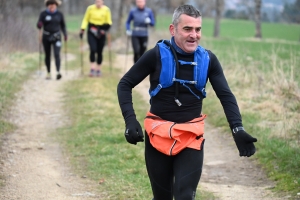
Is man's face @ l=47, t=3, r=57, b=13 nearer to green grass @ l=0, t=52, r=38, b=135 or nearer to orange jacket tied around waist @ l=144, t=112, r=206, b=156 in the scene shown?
green grass @ l=0, t=52, r=38, b=135

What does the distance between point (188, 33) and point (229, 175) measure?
138 inches

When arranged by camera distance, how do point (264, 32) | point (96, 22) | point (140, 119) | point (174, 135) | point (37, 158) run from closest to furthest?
1. point (174, 135)
2. point (37, 158)
3. point (140, 119)
4. point (96, 22)
5. point (264, 32)

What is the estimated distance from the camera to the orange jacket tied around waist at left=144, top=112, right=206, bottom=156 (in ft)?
14.9

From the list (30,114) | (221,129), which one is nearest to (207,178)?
(221,129)

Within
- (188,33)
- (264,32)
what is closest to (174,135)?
(188,33)

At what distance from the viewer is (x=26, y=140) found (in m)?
9.09

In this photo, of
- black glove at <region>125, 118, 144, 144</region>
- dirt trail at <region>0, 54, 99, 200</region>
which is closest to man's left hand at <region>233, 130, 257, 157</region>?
black glove at <region>125, 118, 144, 144</region>

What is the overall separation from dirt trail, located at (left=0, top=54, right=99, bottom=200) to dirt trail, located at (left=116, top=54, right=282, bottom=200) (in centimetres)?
153

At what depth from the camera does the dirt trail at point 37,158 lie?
6.63 m

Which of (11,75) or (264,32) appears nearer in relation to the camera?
(11,75)

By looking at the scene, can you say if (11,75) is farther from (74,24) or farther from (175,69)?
(74,24)

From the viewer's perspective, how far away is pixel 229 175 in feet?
25.2

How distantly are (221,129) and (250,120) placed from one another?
0.51 metres

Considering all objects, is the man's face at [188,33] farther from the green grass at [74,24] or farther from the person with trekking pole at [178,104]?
the green grass at [74,24]
